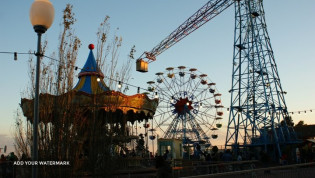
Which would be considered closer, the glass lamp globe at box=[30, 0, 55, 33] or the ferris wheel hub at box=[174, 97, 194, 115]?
the glass lamp globe at box=[30, 0, 55, 33]

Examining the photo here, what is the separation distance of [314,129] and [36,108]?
5064cm

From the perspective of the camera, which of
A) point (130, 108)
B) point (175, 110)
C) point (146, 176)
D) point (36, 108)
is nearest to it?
point (36, 108)

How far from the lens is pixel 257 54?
109 feet

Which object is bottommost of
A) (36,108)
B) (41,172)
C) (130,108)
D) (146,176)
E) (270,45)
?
(146,176)

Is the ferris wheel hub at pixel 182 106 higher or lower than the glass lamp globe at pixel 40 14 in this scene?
higher

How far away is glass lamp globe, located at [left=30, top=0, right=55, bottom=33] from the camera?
17.4ft

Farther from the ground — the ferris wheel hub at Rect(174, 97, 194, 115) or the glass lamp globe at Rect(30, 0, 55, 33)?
the ferris wheel hub at Rect(174, 97, 194, 115)

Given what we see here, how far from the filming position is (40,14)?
209 inches

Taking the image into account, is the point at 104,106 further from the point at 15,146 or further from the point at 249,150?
the point at 249,150

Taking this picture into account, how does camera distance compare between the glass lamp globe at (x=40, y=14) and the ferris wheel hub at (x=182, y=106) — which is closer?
the glass lamp globe at (x=40, y=14)

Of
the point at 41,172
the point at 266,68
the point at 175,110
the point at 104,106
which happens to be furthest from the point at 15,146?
the point at 175,110

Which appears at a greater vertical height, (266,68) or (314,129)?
(266,68)

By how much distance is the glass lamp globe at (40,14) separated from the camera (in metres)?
5.30

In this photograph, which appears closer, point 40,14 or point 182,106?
point 40,14
